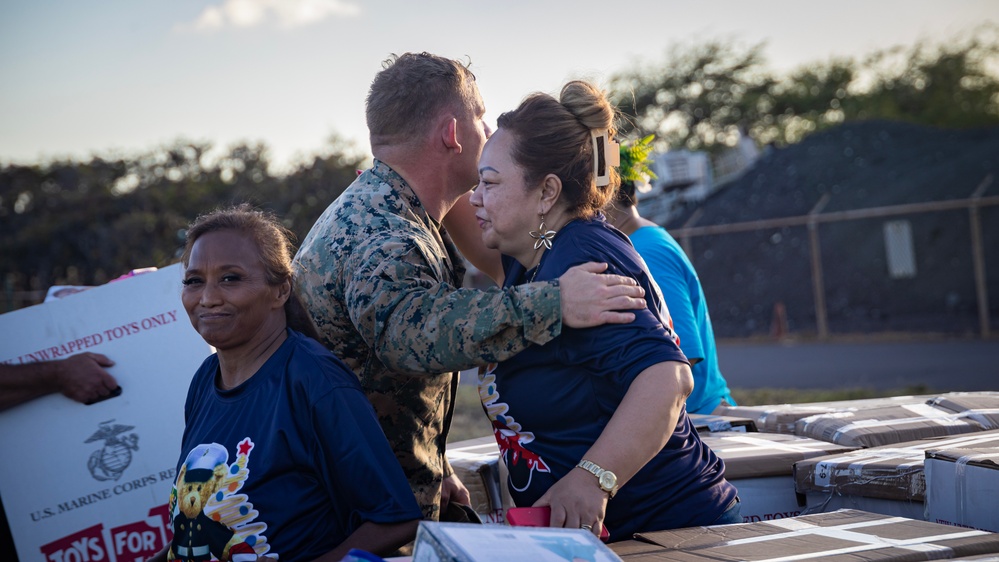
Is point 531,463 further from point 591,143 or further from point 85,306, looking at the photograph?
point 85,306

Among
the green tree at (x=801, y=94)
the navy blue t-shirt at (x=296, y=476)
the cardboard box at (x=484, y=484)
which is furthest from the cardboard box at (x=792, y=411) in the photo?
the green tree at (x=801, y=94)

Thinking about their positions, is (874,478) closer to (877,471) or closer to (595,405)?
(877,471)

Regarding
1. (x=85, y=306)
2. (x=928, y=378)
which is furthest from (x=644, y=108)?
(x=85, y=306)

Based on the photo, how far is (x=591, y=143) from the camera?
2.57 metres

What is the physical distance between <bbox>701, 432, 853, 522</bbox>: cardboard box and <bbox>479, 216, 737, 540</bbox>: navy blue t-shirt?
0.47 metres

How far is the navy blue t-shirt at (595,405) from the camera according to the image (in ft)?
7.54

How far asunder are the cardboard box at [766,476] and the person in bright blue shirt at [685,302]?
3.10 ft

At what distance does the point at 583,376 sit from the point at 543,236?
1.39ft

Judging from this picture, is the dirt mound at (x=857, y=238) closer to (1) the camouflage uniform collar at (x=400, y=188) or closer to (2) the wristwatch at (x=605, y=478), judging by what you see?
(1) the camouflage uniform collar at (x=400, y=188)

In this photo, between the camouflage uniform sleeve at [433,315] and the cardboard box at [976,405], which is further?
the cardboard box at [976,405]

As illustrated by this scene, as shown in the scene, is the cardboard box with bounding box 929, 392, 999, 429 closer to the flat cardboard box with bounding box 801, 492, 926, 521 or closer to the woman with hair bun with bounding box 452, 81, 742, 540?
the flat cardboard box with bounding box 801, 492, 926, 521

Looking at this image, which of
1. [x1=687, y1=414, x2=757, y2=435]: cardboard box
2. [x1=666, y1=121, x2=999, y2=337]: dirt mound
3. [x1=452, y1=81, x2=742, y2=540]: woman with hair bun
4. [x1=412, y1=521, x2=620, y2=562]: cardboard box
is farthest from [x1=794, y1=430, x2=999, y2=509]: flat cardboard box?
[x1=666, y1=121, x2=999, y2=337]: dirt mound

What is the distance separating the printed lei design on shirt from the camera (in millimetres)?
2449

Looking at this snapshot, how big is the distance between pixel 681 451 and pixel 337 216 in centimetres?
122
